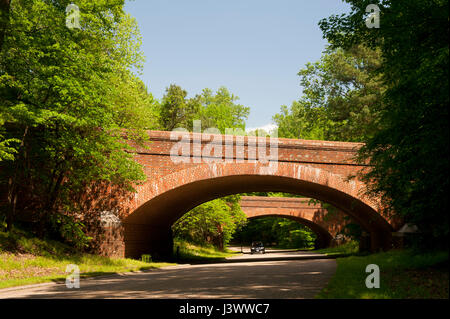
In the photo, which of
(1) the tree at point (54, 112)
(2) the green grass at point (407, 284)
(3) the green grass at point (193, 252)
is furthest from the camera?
(3) the green grass at point (193, 252)

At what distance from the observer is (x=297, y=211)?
1497 inches

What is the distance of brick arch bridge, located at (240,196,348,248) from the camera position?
37281 millimetres

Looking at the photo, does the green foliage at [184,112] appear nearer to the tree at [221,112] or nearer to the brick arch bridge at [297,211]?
the tree at [221,112]

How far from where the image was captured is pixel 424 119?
8367 mm

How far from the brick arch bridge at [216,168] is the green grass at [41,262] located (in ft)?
5.41

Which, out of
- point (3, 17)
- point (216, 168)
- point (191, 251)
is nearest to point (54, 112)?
point (3, 17)

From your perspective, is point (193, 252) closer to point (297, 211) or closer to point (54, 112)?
point (297, 211)

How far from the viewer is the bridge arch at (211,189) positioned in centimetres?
1752

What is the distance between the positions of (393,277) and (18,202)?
13.6 metres

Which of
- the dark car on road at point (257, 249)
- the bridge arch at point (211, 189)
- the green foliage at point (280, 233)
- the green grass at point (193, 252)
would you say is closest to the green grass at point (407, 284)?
the bridge arch at point (211, 189)

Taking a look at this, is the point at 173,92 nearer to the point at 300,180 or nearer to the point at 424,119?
the point at 300,180

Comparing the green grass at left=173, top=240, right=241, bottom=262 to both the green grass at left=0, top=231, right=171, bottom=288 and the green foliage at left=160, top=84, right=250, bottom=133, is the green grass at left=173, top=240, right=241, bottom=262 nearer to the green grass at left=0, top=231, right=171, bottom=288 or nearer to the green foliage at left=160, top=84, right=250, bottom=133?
the green grass at left=0, top=231, right=171, bottom=288

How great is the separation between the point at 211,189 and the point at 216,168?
3920 mm
